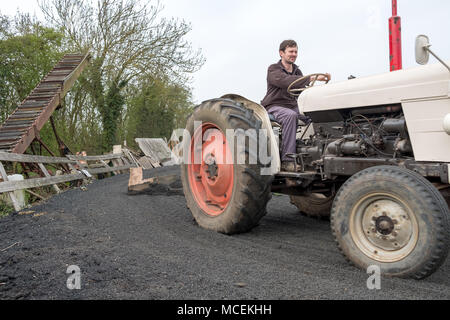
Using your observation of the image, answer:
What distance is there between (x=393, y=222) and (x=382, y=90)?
1.05m

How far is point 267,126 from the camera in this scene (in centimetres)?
392

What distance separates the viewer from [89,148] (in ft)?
54.0

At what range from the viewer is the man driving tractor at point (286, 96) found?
3.98m

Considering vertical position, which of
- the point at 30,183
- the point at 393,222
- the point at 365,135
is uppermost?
the point at 365,135

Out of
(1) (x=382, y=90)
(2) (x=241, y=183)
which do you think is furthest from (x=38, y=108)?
(1) (x=382, y=90)

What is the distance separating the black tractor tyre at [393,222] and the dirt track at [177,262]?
0.41ft

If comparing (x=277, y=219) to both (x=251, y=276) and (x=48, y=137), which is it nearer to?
(x=251, y=276)

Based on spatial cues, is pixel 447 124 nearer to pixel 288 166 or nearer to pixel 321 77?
pixel 288 166

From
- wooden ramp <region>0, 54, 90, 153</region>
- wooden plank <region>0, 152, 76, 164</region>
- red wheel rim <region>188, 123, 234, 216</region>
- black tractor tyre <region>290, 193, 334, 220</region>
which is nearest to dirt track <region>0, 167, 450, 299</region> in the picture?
black tractor tyre <region>290, 193, 334, 220</region>

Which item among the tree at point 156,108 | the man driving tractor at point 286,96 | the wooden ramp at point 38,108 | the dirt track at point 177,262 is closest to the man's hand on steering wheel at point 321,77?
the man driving tractor at point 286,96

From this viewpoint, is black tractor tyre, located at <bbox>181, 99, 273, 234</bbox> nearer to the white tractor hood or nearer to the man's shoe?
the man's shoe

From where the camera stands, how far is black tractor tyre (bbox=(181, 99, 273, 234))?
366 centimetres

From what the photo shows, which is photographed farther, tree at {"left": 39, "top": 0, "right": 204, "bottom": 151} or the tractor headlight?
tree at {"left": 39, "top": 0, "right": 204, "bottom": 151}

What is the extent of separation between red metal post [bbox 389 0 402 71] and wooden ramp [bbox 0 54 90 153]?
6973 mm
